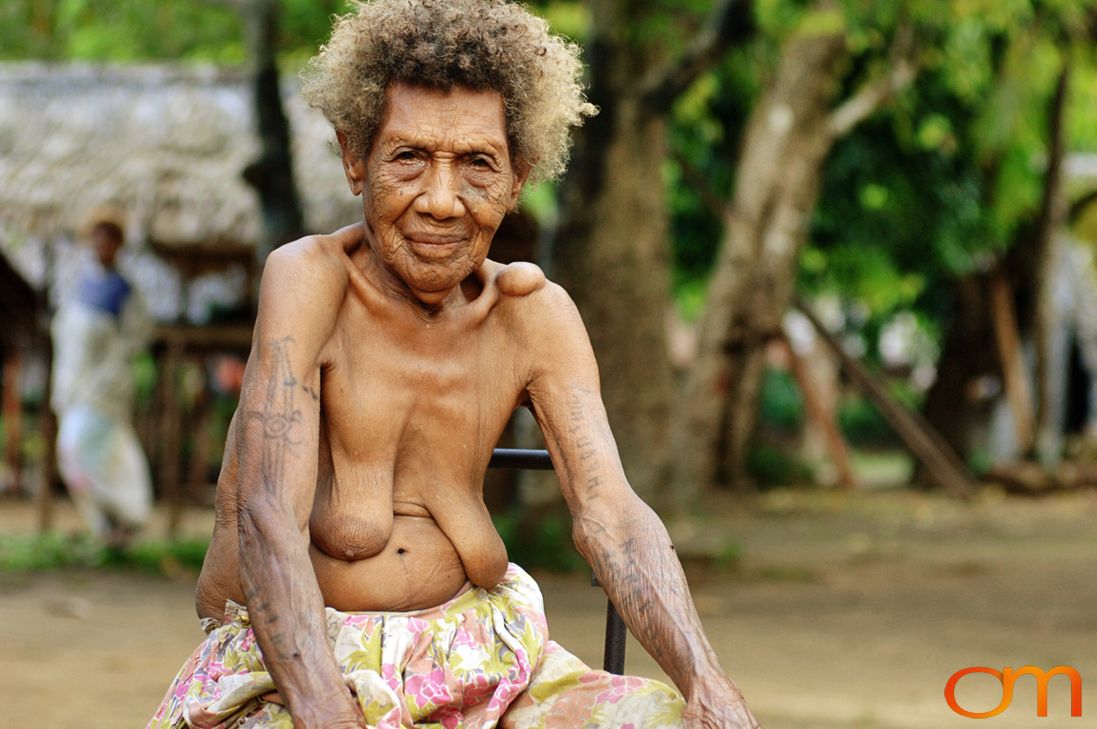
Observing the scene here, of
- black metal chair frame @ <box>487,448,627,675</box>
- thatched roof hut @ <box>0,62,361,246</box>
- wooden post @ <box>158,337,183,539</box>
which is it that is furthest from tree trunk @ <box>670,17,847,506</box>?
black metal chair frame @ <box>487,448,627,675</box>

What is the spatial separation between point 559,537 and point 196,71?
6909 millimetres

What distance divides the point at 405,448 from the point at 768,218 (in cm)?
1127

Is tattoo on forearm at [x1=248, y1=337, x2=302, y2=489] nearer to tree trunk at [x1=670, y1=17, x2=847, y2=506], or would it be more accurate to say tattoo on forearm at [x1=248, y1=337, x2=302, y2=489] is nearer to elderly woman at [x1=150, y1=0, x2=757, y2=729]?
elderly woman at [x1=150, y1=0, x2=757, y2=729]

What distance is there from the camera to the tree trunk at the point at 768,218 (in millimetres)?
13461

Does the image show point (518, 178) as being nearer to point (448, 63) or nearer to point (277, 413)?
point (448, 63)

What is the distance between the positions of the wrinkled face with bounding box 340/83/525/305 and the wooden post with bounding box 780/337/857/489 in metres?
11.0

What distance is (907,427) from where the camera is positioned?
13805mm

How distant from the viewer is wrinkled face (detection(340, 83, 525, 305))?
2621 mm

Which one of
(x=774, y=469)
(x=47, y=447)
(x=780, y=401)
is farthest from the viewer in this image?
(x=780, y=401)

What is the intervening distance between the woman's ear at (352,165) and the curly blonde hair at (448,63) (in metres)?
0.01

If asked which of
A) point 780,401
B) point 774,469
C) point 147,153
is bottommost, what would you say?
point 780,401

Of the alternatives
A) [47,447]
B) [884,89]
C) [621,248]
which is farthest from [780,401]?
[621,248]

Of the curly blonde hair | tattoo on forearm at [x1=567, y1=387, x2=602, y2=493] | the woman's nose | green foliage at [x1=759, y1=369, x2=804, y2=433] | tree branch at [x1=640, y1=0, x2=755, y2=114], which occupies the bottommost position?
green foliage at [x1=759, y1=369, x2=804, y2=433]

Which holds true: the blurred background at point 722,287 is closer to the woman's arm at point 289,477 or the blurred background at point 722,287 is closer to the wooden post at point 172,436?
the wooden post at point 172,436
